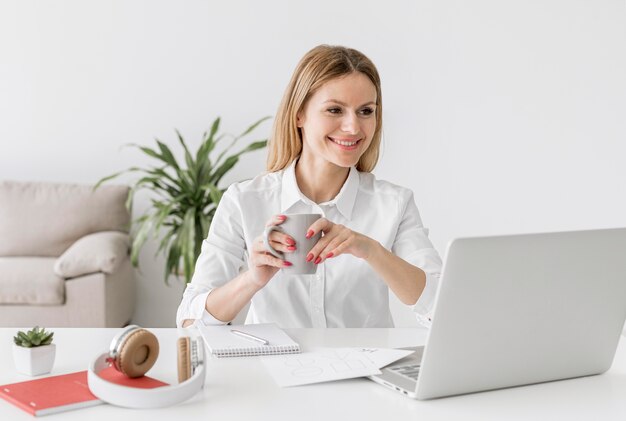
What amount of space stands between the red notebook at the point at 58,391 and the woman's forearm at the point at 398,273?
615mm

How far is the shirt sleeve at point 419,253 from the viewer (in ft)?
6.02

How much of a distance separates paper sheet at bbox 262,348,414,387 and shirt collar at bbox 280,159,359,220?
2.01ft

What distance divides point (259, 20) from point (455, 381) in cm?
375

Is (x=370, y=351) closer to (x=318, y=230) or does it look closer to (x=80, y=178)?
(x=318, y=230)

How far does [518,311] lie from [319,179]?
3.11ft

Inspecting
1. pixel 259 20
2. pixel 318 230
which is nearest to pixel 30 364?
pixel 318 230

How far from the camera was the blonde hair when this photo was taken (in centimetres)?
199

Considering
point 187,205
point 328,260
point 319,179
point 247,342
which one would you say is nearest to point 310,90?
point 319,179

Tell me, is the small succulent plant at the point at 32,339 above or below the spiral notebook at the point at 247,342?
above

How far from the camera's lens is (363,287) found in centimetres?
202

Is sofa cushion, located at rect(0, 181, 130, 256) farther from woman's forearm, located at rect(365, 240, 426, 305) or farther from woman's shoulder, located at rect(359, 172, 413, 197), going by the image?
woman's forearm, located at rect(365, 240, 426, 305)


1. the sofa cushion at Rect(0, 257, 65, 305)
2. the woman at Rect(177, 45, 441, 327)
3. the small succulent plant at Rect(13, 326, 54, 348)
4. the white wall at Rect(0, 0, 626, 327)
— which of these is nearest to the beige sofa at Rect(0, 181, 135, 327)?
the sofa cushion at Rect(0, 257, 65, 305)

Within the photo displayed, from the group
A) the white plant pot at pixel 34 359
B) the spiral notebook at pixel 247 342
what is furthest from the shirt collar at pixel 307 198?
the white plant pot at pixel 34 359

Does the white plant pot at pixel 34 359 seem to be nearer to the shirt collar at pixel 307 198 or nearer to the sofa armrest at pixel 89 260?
the shirt collar at pixel 307 198
